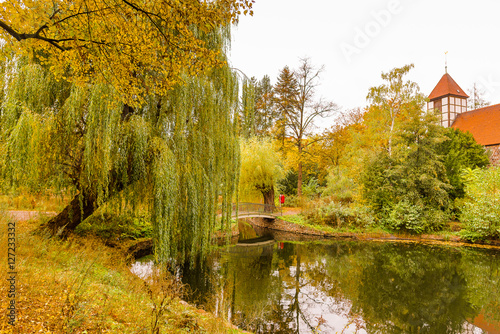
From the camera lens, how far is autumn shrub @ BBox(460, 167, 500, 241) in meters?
14.5

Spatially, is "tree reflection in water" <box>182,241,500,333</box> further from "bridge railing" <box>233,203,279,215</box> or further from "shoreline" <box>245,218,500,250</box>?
"bridge railing" <box>233,203,279,215</box>

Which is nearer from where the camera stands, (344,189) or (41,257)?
(41,257)

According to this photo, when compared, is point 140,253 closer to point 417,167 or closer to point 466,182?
point 417,167

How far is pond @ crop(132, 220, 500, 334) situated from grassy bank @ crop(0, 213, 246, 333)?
1.33m


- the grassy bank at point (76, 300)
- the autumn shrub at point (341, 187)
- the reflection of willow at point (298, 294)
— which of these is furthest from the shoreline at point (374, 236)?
the grassy bank at point (76, 300)

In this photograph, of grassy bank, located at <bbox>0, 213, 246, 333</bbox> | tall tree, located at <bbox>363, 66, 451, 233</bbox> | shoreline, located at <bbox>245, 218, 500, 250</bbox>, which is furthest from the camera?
tall tree, located at <bbox>363, 66, 451, 233</bbox>

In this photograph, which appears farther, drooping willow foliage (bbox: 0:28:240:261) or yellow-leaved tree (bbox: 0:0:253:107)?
drooping willow foliage (bbox: 0:28:240:261)

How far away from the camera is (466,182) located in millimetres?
17672

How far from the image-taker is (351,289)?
351 inches

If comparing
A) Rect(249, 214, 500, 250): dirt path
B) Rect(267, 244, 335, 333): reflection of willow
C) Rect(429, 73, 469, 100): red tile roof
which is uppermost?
Rect(429, 73, 469, 100): red tile roof

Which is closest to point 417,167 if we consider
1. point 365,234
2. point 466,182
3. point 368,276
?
point 466,182

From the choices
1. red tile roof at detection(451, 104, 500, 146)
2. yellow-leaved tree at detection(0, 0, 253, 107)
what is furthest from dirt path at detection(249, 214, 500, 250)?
red tile roof at detection(451, 104, 500, 146)

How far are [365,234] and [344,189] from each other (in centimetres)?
549

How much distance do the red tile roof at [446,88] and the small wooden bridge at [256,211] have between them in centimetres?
2799
